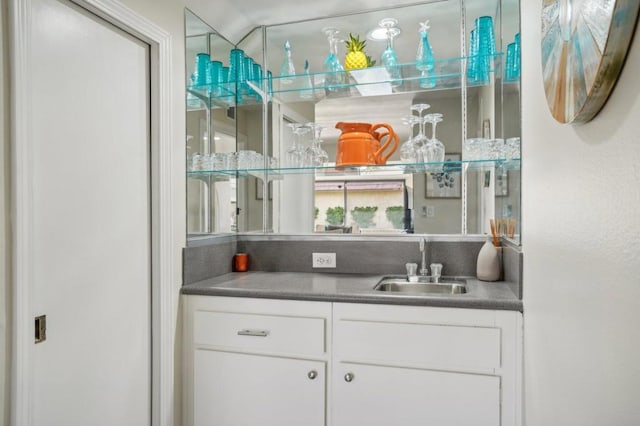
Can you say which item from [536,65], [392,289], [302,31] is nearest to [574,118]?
[536,65]

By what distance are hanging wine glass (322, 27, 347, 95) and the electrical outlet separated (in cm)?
96

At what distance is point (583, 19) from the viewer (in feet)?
2.17

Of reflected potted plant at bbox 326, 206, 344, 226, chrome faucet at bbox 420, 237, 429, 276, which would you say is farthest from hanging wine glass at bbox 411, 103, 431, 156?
reflected potted plant at bbox 326, 206, 344, 226

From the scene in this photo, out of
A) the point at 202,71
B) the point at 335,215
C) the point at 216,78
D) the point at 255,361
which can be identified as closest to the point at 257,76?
the point at 216,78

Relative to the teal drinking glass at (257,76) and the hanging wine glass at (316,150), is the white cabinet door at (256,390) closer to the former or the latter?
the hanging wine glass at (316,150)

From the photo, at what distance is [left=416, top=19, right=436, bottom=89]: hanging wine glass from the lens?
85.7 inches

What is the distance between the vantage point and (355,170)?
7.43ft

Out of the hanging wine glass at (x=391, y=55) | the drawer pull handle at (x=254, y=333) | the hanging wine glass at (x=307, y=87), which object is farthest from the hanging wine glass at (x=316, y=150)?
the drawer pull handle at (x=254, y=333)

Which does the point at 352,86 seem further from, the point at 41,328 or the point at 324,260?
the point at 41,328

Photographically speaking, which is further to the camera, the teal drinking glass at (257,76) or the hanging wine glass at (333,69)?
the teal drinking glass at (257,76)

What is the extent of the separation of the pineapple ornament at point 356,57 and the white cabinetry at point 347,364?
1.35 metres

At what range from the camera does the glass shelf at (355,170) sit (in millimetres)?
2078

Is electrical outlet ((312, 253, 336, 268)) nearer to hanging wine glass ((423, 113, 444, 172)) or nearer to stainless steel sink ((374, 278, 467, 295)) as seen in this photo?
stainless steel sink ((374, 278, 467, 295))

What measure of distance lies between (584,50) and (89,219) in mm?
1574
